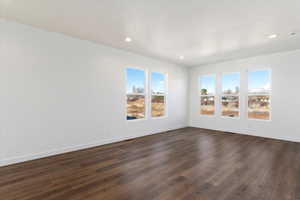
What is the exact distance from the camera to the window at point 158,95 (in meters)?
5.36

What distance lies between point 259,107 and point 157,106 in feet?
11.0

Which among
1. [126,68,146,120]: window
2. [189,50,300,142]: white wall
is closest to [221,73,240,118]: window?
[189,50,300,142]: white wall

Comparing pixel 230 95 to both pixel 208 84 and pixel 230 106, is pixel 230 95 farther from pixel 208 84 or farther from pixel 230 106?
pixel 208 84

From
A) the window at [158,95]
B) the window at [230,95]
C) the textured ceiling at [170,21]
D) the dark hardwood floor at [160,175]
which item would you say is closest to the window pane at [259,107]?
the window at [230,95]

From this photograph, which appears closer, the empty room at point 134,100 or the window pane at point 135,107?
the empty room at point 134,100

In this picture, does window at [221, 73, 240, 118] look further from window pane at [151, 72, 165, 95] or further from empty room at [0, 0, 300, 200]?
window pane at [151, 72, 165, 95]

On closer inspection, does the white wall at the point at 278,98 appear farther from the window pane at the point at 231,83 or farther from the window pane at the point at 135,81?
the window pane at the point at 135,81

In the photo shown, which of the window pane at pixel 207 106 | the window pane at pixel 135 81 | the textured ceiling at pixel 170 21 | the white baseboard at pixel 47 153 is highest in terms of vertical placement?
the textured ceiling at pixel 170 21

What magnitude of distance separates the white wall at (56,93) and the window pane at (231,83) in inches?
137

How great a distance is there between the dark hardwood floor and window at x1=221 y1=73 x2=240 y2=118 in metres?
1.96

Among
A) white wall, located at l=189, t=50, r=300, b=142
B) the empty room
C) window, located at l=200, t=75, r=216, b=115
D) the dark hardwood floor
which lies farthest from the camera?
window, located at l=200, t=75, r=216, b=115

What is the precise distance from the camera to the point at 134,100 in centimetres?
480

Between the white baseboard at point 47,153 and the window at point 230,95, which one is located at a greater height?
the window at point 230,95

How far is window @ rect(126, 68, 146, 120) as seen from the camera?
Result: 184 inches
